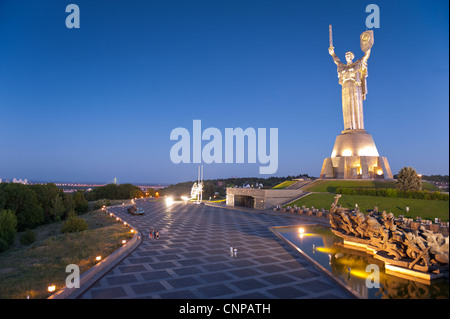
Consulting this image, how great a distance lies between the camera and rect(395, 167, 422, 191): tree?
24.4 meters

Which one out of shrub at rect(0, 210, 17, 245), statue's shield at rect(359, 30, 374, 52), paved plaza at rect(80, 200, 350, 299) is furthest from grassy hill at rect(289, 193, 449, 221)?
shrub at rect(0, 210, 17, 245)

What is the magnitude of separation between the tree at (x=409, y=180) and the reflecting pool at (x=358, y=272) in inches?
493

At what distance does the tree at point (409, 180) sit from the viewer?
24.4 m

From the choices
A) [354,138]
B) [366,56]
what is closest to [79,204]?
[354,138]

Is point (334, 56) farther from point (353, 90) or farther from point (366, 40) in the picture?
point (353, 90)

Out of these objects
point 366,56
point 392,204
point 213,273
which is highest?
point 366,56

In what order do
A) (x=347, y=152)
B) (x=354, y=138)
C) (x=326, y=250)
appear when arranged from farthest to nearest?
(x=347, y=152), (x=354, y=138), (x=326, y=250)

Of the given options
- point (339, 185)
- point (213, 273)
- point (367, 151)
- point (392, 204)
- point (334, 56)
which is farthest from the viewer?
point (334, 56)

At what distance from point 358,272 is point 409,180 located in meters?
18.7

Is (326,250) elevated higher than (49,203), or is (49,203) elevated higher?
(326,250)

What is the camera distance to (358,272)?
404 inches

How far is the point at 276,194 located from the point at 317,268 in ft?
71.6

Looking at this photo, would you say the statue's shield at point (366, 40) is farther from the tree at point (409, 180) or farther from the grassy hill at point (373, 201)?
the tree at point (409, 180)

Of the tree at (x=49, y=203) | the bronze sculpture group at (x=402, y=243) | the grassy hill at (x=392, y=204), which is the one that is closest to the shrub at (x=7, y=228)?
the tree at (x=49, y=203)
